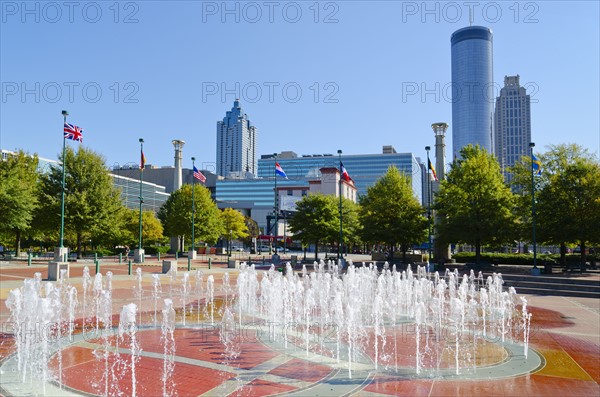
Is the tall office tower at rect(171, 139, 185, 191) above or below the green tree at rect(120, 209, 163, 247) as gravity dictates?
above

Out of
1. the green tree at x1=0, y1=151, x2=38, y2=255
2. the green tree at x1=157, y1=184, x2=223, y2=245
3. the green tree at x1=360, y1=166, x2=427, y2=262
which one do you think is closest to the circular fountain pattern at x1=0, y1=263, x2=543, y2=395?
the green tree at x1=360, y1=166, x2=427, y2=262

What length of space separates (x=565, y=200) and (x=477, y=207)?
5570mm

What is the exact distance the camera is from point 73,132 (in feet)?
91.1

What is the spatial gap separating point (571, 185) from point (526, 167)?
4.62 meters

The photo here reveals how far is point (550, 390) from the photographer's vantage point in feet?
24.7

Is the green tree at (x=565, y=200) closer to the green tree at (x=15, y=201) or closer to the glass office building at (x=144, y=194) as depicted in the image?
the green tree at (x=15, y=201)

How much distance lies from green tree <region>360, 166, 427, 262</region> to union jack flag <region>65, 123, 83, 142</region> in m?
→ 23.0

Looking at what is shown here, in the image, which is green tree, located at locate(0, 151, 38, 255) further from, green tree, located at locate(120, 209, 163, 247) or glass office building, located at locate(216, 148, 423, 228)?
glass office building, located at locate(216, 148, 423, 228)

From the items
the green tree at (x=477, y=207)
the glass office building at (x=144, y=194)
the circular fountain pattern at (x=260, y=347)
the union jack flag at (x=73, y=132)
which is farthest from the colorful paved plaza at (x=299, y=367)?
the glass office building at (x=144, y=194)

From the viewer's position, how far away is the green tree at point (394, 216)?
37719mm

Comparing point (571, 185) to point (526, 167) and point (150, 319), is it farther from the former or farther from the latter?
point (150, 319)

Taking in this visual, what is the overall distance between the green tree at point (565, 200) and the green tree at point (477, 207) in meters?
1.27

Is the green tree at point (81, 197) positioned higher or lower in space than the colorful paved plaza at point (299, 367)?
higher

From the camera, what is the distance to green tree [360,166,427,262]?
3772 cm
